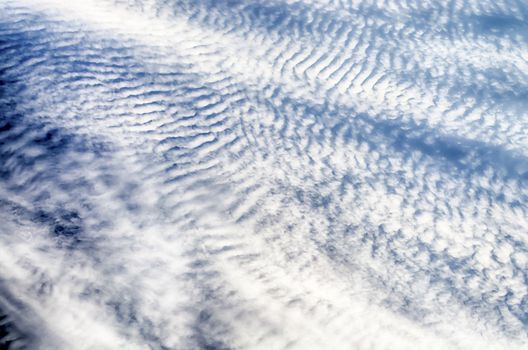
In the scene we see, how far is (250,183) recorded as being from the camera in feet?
11.5

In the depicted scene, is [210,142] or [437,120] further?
[437,120]

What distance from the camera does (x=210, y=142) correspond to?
12.3 feet

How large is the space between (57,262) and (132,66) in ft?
7.47

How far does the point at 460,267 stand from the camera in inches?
130

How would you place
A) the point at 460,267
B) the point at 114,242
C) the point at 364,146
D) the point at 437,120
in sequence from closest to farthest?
the point at 114,242
the point at 460,267
the point at 364,146
the point at 437,120

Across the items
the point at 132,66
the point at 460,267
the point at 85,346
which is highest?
the point at 132,66

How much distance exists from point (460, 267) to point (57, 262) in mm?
2822

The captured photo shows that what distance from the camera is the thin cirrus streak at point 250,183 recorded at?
2.69 metres

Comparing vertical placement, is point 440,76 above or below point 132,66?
below

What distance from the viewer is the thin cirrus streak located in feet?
8.83

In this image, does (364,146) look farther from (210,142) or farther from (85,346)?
(85,346)

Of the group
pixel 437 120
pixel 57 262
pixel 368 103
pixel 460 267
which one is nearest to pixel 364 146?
pixel 368 103

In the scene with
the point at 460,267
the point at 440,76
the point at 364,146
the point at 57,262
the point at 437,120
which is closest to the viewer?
the point at 57,262

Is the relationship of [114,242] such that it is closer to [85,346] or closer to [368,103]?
[85,346]
